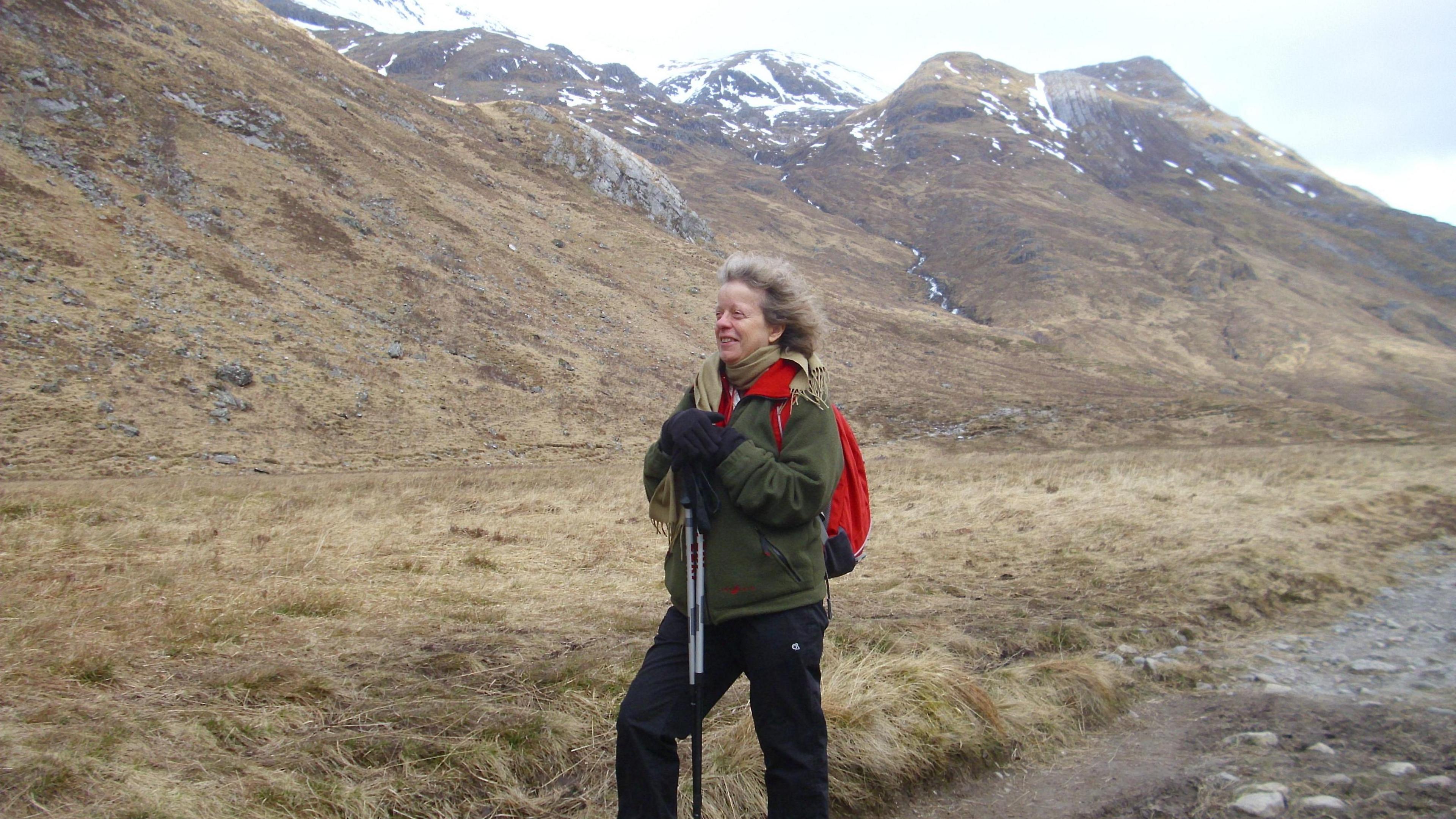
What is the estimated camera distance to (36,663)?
3816 mm

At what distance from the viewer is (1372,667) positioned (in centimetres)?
526

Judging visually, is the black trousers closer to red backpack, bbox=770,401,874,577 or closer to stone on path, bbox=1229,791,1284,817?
red backpack, bbox=770,401,874,577

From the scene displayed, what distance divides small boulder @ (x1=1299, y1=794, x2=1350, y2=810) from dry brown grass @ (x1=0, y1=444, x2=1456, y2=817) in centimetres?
115

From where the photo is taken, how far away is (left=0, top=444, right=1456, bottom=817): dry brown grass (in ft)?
10.5

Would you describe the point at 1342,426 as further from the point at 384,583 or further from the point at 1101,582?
the point at 384,583

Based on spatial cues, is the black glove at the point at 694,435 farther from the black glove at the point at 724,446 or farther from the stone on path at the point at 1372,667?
the stone on path at the point at 1372,667

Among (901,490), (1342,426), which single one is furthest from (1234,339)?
(901,490)

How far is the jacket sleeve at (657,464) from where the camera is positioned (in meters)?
2.92

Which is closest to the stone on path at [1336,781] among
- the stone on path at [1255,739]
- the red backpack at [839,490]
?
the stone on path at [1255,739]

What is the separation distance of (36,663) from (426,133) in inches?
1816

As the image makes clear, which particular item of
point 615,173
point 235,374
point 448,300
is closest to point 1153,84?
point 615,173

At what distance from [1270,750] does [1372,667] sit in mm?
2135

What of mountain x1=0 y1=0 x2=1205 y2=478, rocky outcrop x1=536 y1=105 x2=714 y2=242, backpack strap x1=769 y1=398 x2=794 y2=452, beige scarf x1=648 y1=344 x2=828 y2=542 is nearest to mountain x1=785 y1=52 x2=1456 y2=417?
mountain x1=0 y1=0 x2=1205 y2=478

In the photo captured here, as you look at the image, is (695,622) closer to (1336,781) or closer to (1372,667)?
(1336,781)
